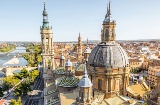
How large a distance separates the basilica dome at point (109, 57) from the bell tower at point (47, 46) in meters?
20.0

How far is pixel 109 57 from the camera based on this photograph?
26594 mm

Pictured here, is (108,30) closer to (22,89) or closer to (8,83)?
(22,89)

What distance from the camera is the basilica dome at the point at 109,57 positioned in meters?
26.5

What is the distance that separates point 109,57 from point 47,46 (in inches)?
892

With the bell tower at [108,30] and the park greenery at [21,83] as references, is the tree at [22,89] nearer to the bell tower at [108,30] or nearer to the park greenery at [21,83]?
the park greenery at [21,83]

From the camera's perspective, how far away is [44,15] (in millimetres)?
45656

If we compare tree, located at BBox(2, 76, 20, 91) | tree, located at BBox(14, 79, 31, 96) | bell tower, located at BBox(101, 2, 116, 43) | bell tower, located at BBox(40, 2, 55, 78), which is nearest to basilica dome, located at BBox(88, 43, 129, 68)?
bell tower, located at BBox(101, 2, 116, 43)

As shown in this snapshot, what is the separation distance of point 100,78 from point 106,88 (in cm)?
165

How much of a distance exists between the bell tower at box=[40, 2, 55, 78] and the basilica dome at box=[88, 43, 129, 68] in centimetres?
1999

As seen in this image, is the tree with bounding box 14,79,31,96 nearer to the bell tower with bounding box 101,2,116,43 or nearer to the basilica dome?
the basilica dome

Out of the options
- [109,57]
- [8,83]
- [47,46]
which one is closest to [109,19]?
[109,57]

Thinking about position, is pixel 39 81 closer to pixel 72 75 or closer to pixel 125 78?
pixel 72 75

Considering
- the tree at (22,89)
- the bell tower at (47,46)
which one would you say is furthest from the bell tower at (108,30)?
the tree at (22,89)

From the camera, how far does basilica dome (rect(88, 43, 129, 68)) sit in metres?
26.5
